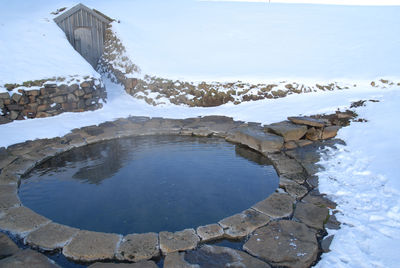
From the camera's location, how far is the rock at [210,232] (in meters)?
2.91

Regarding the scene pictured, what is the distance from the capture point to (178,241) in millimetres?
2838

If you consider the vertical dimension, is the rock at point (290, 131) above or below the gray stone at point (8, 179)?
above

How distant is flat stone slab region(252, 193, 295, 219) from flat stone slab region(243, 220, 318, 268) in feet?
0.48

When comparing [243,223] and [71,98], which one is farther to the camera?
[71,98]

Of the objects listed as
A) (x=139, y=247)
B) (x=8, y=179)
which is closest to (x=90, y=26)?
(x=8, y=179)

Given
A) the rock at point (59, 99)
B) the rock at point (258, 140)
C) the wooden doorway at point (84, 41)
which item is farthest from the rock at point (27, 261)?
the wooden doorway at point (84, 41)

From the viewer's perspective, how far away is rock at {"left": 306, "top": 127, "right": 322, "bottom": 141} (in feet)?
17.6

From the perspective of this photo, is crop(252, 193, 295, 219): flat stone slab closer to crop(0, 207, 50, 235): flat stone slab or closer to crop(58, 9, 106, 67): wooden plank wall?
crop(0, 207, 50, 235): flat stone slab

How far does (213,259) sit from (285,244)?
2.37 feet

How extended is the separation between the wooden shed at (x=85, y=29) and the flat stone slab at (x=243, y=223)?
331 inches

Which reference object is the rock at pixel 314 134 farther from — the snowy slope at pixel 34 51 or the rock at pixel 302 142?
the snowy slope at pixel 34 51

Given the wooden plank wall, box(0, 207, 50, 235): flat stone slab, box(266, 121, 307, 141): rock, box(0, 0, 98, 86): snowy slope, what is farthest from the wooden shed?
box(0, 207, 50, 235): flat stone slab

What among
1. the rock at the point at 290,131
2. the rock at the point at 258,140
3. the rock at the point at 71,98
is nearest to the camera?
the rock at the point at 258,140

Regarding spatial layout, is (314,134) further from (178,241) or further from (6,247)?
(6,247)
